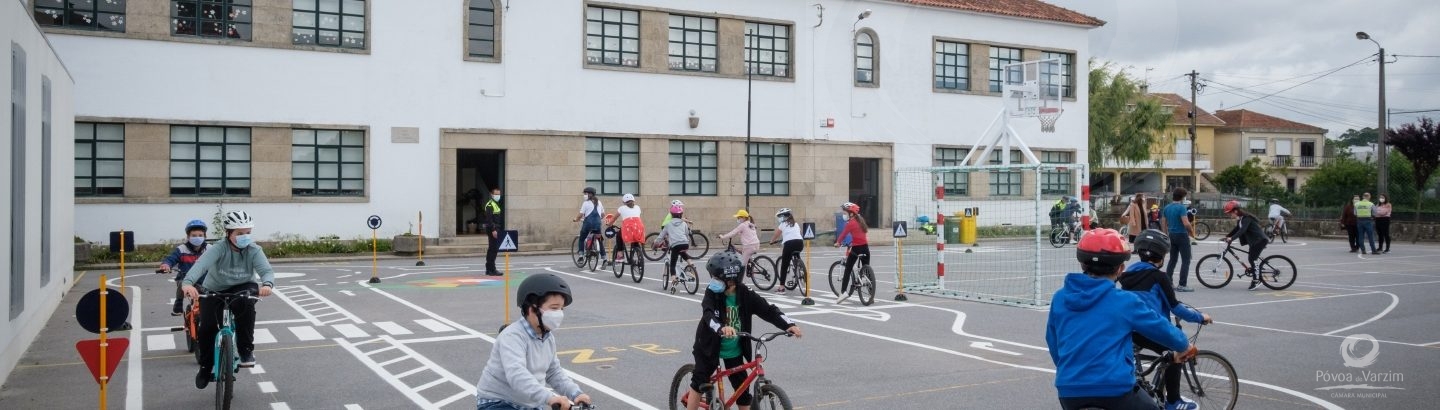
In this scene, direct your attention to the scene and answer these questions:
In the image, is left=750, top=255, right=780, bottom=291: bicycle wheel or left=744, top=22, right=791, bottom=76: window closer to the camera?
left=750, top=255, right=780, bottom=291: bicycle wheel

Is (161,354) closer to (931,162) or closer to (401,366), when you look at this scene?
(401,366)

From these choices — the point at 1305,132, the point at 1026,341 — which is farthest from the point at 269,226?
the point at 1305,132

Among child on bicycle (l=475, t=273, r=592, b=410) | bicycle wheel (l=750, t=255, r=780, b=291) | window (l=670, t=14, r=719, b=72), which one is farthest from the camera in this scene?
window (l=670, t=14, r=719, b=72)

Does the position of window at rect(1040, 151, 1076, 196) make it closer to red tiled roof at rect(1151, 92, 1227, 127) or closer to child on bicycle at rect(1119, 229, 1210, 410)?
child on bicycle at rect(1119, 229, 1210, 410)

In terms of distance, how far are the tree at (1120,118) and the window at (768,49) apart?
75.2ft

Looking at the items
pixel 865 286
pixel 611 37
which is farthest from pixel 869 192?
pixel 865 286

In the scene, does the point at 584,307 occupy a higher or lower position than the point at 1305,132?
lower

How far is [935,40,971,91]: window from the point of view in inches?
1550

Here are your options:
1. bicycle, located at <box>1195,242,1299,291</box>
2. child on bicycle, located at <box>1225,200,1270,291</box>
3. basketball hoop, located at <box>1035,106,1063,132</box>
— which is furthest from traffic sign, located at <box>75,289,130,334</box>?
basketball hoop, located at <box>1035,106,1063,132</box>

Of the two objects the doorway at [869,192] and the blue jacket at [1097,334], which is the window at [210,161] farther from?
the blue jacket at [1097,334]

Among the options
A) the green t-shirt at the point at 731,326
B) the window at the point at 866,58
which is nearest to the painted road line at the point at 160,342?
the green t-shirt at the point at 731,326

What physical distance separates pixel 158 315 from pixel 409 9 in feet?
53.6

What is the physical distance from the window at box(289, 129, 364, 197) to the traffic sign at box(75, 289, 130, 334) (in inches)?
869

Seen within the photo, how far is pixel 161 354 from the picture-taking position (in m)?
11.9
